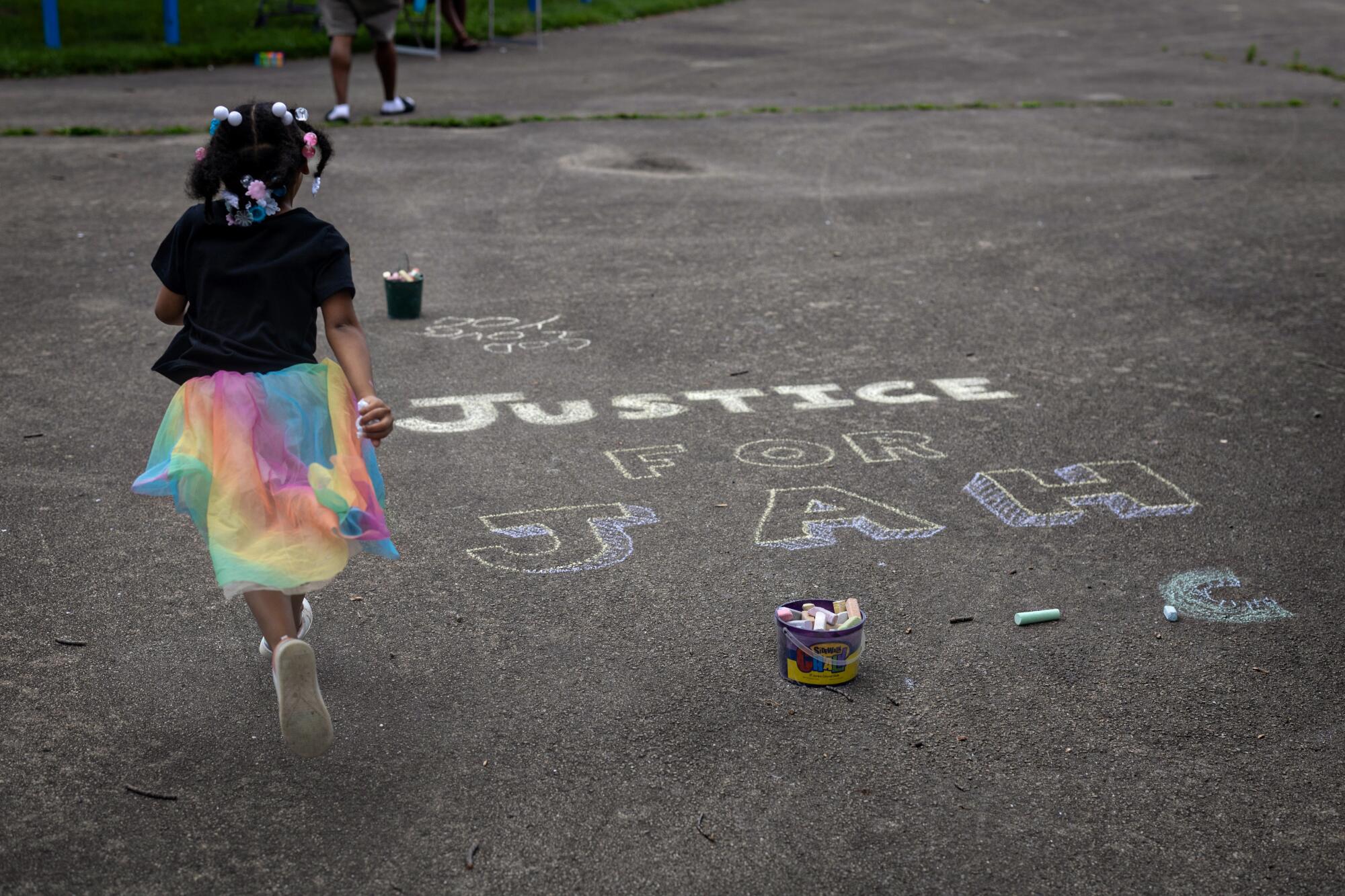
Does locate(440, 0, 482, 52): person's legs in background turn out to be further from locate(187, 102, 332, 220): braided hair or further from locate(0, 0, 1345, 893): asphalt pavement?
locate(187, 102, 332, 220): braided hair

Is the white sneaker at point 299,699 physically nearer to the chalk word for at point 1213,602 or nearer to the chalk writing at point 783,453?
the chalk writing at point 783,453

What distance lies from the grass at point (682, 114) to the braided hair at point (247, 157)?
784 cm

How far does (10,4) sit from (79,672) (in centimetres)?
1446

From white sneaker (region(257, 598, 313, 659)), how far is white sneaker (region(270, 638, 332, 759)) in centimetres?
59

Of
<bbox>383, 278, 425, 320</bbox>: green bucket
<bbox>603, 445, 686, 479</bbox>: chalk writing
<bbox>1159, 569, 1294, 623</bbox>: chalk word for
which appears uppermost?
<bbox>383, 278, 425, 320</bbox>: green bucket

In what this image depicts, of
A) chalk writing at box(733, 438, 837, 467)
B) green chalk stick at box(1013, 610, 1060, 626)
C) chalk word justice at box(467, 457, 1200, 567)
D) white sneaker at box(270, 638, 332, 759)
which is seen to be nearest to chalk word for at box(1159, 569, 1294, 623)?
chalk word justice at box(467, 457, 1200, 567)

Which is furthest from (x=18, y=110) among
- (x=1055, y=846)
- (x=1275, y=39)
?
(x=1275, y=39)

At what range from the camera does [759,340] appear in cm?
675

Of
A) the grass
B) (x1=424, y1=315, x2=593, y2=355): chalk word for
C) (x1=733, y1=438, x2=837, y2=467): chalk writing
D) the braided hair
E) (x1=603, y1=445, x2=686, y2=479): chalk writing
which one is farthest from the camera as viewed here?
the grass

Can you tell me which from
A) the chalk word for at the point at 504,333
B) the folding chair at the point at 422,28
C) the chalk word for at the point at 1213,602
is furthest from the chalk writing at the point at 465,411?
the folding chair at the point at 422,28

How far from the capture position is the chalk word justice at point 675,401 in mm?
5656

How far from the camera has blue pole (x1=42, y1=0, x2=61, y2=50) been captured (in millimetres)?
13531

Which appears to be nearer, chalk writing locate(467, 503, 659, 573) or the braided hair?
the braided hair

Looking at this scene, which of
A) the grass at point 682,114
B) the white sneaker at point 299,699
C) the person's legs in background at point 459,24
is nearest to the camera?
the white sneaker at point 299,699
